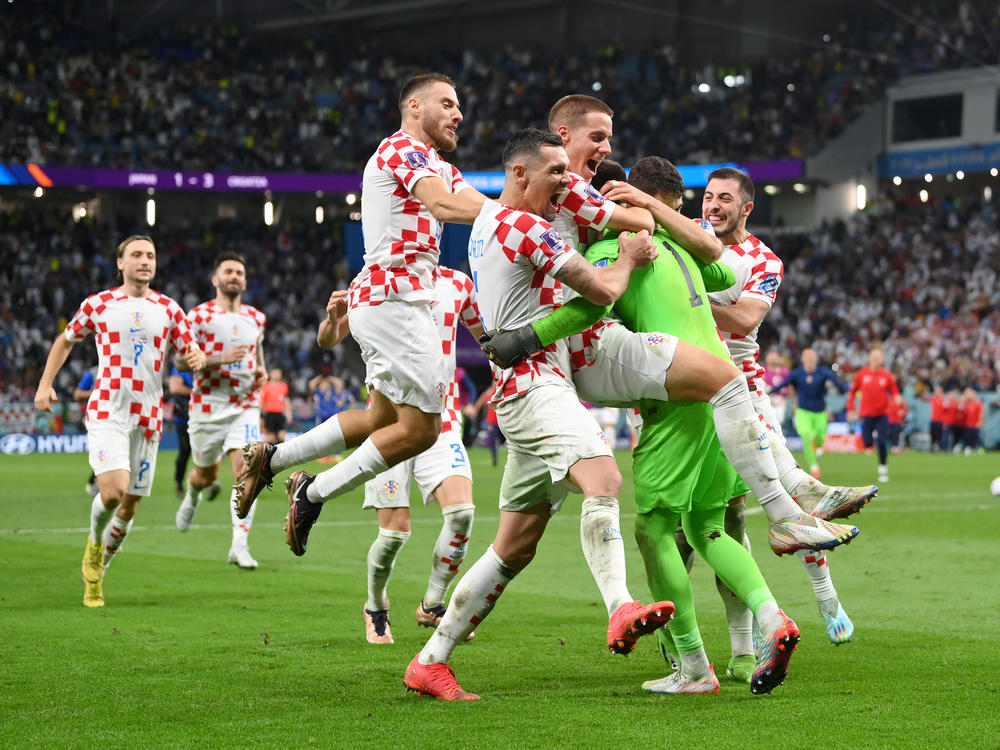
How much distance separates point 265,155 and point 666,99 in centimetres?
1479

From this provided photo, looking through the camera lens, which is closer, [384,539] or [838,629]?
[838,629]

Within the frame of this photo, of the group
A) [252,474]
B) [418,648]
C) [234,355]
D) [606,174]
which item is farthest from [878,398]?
[252,474]

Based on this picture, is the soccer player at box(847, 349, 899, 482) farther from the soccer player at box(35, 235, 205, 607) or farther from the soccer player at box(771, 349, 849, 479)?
the soccer player at box(35, 235, 205, 607)

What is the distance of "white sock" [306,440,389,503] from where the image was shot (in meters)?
6.45

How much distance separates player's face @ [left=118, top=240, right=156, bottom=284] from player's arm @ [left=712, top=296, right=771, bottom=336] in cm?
484

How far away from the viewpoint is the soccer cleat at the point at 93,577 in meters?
9.25

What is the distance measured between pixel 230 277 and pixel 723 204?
6.03 m

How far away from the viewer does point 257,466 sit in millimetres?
6750

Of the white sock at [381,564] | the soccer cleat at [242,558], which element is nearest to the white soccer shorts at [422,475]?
the white sock at [381,564]

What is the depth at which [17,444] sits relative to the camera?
110ft

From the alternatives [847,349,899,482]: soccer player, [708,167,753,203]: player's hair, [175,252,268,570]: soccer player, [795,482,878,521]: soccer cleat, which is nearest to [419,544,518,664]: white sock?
[795,482,878,521]: soccer cleat

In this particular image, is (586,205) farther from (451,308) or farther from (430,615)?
(430,615)

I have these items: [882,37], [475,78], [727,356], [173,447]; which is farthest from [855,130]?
→ [727,356]

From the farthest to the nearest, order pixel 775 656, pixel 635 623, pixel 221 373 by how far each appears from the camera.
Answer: pixel 221 373 → pixel 775 656 → pixel 635 623
